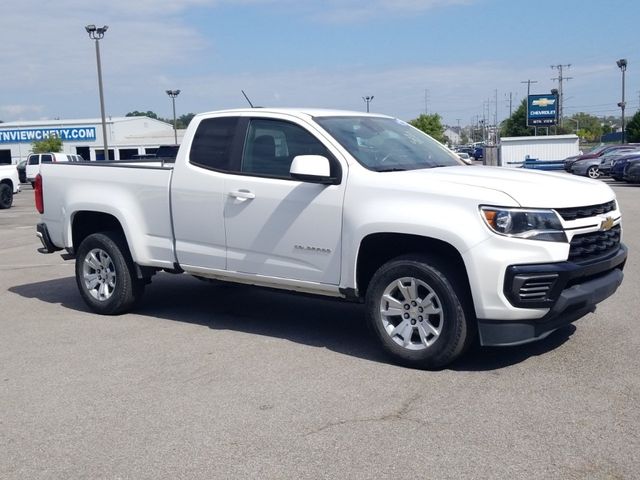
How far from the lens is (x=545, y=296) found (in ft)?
18.3

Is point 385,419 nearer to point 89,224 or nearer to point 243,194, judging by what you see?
point 243,194

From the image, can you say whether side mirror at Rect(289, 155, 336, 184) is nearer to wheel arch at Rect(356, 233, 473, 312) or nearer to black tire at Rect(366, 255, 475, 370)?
wheel arch at Rect(356, 233, 473, 312)

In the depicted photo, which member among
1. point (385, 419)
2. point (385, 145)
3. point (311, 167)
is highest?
point (385, 145)

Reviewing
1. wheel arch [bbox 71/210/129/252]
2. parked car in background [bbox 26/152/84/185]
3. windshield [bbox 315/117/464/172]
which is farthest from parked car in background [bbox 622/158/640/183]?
parked car in background [bbox 26/152/84/185]

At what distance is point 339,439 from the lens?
475 centimetres

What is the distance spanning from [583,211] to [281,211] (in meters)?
2.42

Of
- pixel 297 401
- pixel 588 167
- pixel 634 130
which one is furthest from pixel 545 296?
pixel 634 130

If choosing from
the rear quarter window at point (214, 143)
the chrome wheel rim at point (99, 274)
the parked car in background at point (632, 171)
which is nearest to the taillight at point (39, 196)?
the chrome wheel rim at point (99, 274)

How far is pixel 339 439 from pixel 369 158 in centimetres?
267

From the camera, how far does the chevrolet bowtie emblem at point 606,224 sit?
609 centimetres

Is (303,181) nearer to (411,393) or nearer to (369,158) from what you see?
(369,158)

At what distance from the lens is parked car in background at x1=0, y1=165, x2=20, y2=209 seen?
25.0m

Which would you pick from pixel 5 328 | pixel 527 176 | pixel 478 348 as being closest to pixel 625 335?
pixel 478 348

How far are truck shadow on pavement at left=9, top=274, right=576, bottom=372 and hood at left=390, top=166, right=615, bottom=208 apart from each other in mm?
1299
